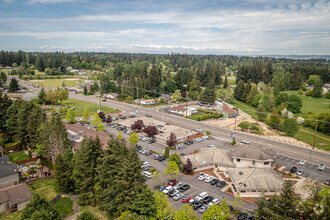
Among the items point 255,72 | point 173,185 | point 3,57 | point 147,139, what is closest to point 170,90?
point 255,72

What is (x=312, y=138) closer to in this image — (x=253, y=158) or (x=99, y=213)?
(x=253, y=158)

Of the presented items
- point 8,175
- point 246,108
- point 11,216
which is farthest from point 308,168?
point 246,108

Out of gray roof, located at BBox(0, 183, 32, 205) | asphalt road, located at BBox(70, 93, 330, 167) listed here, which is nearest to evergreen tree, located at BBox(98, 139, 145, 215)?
gray roof, located at BBox(0, 183, 32, 205)

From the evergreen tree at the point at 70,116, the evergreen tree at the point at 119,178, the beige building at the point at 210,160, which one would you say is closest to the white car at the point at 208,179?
the beige building at the point at 210,160

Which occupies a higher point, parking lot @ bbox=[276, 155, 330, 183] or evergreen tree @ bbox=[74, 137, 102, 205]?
evergreen tree @ bbox=[74, 137, 102, 205]

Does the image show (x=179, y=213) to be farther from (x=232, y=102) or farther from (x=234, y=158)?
(x=232, y=102)

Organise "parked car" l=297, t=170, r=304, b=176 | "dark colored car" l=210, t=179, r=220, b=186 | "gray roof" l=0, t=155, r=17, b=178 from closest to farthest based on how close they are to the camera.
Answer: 1. "gray roof" l=0, t=155, r=17, b=178
2. "dark colored car" l=210, t=179, r=220, b=186
3. "parked car" l=297, t=170, r=304, b=176

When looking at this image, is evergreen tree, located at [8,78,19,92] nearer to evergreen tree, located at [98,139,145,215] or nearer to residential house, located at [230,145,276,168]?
evergreen tree, located at [98,139,145,215]
